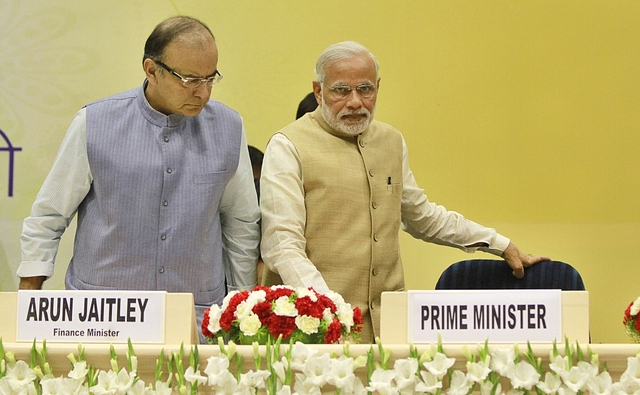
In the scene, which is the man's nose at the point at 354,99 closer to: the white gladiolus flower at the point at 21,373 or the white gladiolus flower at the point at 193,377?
the white gladiolus flower at the point at 193,377

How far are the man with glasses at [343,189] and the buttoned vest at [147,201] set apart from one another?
21cm

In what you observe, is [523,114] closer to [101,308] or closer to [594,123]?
[594,123]

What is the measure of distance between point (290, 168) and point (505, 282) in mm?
877

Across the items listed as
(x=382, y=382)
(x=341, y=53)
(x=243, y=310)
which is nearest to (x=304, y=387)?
(x=382, y=382)

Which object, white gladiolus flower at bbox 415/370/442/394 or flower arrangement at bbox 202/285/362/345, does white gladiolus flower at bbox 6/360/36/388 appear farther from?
white gladiolus flower at bbox 415/370/442/394

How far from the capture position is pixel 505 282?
10.2ft

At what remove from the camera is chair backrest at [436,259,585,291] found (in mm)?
2992

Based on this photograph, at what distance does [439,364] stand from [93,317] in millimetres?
763

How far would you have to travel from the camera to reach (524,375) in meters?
1.83

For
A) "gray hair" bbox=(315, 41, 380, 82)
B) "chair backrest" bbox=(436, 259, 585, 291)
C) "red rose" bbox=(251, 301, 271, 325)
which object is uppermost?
"gray hair" bbox=(315, 41, 380, 82)

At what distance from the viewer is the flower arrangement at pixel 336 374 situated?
1807mm

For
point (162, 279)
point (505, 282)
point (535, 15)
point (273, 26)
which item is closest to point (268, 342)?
point (162, 279)

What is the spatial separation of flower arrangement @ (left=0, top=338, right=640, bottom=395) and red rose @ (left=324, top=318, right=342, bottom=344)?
0.45 feet

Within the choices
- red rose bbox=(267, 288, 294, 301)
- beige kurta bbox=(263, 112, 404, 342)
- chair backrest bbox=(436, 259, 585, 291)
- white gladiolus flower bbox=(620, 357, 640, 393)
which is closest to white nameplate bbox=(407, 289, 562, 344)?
white gladiolus flower bbox=(620, 357, 640, 393)
